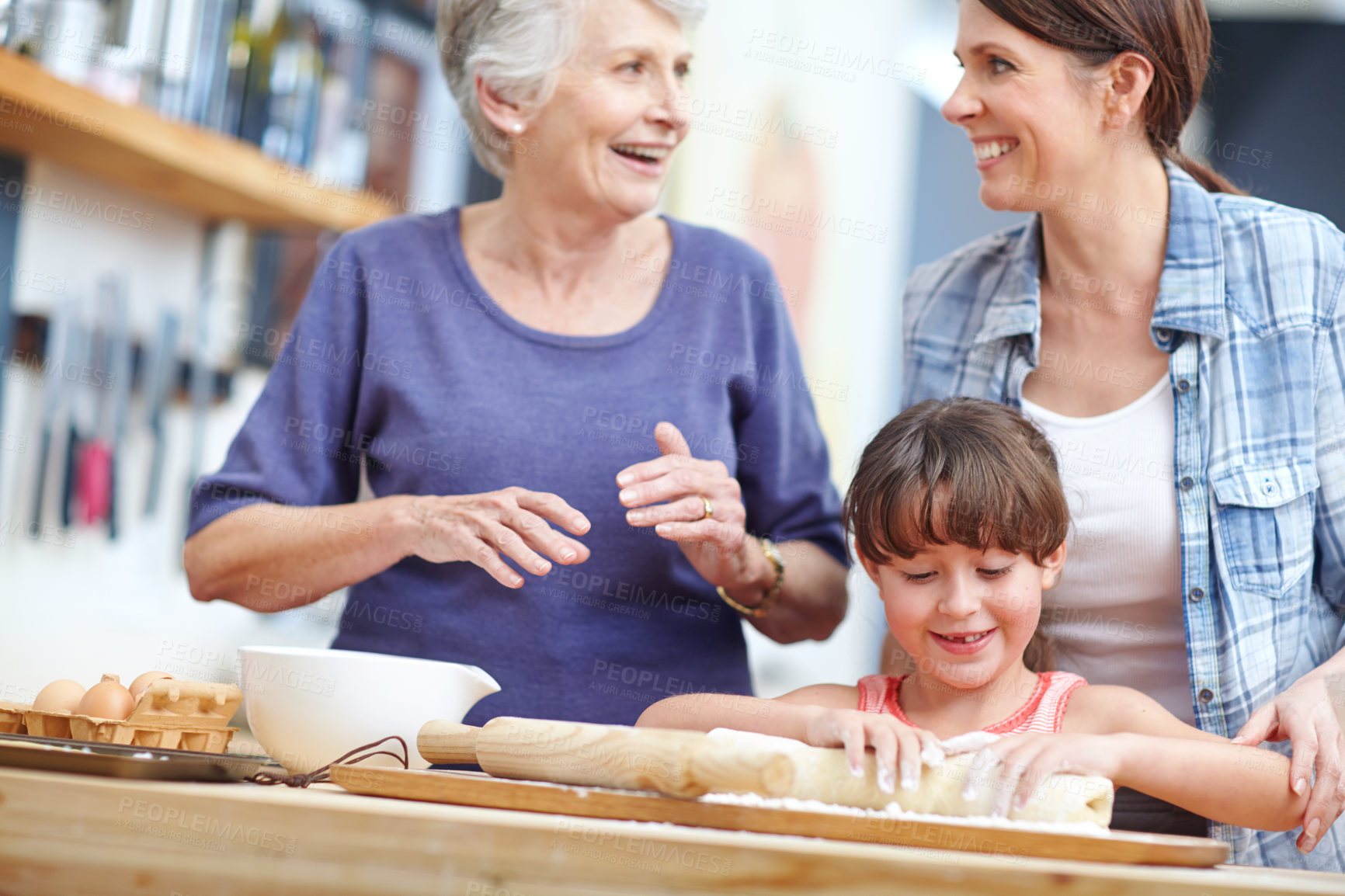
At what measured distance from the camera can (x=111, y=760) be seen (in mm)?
752

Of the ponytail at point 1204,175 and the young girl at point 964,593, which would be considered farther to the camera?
the ponytail at point 1204,175

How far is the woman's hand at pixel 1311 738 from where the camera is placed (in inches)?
36.1

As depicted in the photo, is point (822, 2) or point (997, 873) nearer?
point (997, 873)

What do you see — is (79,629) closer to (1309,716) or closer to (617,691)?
(617,691)

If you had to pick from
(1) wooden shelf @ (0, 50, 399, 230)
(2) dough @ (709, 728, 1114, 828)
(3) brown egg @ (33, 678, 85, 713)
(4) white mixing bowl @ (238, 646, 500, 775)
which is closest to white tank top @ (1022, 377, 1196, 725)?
(2) dough @ (709, 728, 1114, 828)

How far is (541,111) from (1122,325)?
771 millimetres

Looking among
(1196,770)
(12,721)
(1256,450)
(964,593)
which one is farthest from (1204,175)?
(12,721)

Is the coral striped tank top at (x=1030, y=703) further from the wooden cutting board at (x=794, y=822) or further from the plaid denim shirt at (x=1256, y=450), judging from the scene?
the wooden cutting board at (x=794, y=822)

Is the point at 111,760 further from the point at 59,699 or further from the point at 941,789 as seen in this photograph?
the point at 941,789

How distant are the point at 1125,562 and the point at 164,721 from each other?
39.0 inches

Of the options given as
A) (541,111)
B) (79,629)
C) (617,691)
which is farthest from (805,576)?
(79,629)

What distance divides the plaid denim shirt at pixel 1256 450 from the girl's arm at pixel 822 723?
40 cm

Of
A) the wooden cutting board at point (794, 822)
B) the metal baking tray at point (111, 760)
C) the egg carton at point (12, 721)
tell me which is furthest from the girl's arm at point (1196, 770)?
the egg carton at point (12, 721)

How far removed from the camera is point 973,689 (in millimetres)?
1154
